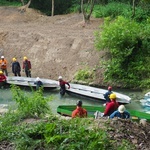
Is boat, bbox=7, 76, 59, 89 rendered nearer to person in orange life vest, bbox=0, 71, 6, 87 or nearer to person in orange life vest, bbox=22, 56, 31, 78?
person in orange life vest, bbox=0, 71, 6, 87

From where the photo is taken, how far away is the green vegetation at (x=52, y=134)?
9273 mm

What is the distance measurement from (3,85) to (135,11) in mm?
12542

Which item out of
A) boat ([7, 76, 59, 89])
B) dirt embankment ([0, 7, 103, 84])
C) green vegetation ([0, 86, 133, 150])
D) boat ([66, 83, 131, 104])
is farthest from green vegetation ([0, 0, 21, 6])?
green vegetation ([0, 86, 133, 150])

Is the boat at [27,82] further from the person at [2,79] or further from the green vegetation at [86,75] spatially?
the green vegetation at [86,75]

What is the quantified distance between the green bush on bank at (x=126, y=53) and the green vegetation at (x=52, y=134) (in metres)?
13.1

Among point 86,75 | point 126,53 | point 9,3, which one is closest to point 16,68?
point 86,75

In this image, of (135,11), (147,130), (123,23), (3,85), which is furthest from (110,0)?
(147,130)

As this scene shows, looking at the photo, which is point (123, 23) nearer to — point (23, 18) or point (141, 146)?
point (23, 18)

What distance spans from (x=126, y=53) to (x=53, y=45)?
6202 millimetres

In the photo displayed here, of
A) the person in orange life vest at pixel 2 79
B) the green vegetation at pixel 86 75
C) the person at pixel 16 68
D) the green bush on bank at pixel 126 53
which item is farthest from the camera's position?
the person at pixel 16 68

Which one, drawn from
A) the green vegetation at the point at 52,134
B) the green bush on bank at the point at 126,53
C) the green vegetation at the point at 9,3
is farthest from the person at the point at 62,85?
the green vegetation at the point at 9,3

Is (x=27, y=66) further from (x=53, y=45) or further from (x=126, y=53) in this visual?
(x=126, y=53)

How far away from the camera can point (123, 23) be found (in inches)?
992

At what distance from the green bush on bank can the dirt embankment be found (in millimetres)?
1050
